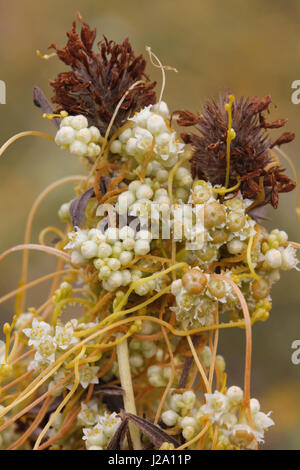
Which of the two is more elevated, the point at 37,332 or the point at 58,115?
the point at 58,115

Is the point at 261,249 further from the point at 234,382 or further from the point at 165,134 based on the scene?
the point at 234,382

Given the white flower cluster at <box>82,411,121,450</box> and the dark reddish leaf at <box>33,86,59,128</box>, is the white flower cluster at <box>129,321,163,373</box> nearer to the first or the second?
the white flower cluster at <box>82,411,121,450</box>

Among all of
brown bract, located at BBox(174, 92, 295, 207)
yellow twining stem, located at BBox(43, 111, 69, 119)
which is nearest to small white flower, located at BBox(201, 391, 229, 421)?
brown bract, located at BBox(174, 92, 295, 207)

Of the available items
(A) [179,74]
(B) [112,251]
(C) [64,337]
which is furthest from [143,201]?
(A) [179,74]

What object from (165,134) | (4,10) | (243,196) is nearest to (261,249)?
(243,196)

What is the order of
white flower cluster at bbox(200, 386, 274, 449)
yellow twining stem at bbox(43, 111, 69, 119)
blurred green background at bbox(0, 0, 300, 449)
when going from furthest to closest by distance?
blurred green background at bbox(0, 0, 300, 449) → yellow twining stem at bbox(43, 111, 69, 119) → white flower cluster at bbox(200, 386, 274, 449)

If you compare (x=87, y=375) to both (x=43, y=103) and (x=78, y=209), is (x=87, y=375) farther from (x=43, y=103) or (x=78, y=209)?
(x=43, y=103)

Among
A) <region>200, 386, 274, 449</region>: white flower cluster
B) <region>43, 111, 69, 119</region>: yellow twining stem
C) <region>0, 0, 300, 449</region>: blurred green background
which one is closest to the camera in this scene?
<region>200, 386, 274, 449</region>: white flower cluster

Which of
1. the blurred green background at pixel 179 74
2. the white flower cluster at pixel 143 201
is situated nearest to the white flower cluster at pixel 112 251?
the white flower cluster at pixel 143 201
